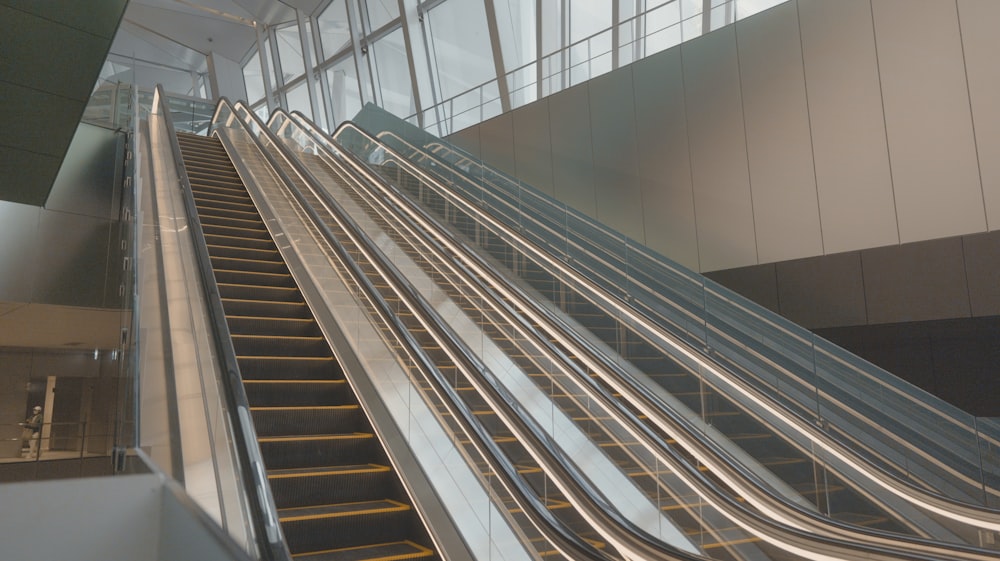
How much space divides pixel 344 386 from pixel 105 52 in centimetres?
392

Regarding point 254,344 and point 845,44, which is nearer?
point 254,344

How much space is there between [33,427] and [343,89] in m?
11.8

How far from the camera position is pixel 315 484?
454 centimetres

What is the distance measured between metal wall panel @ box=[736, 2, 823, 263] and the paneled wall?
2 cm

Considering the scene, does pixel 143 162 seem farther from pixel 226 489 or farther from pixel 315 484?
pixel 226 489

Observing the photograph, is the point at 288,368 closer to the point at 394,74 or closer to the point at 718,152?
the point at 718,152

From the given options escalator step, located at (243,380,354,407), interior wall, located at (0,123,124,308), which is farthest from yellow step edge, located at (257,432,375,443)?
interior wall, located at (0,123,124,308)

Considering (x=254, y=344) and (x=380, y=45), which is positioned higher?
(x=380, y=45)

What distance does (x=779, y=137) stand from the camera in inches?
357

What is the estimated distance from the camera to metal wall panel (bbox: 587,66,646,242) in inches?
423

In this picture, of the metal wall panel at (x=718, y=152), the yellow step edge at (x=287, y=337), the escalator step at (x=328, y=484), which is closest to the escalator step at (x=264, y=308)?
the yellow step edge at (x=287, y=337)

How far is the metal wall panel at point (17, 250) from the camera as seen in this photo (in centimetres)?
1154

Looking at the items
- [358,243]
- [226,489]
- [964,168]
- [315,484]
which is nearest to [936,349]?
[964,168]

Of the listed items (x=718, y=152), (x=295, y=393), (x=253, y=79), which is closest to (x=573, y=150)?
(x=718, y=152)
